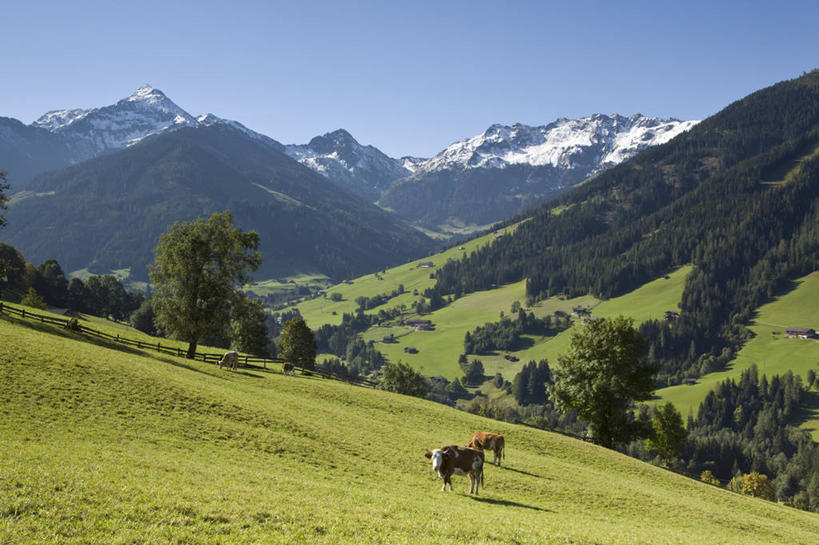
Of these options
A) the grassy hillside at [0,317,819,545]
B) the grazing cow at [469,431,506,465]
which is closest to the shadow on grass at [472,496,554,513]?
the grassy hillside at [0,317,819,545]

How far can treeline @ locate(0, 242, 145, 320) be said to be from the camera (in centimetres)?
12763

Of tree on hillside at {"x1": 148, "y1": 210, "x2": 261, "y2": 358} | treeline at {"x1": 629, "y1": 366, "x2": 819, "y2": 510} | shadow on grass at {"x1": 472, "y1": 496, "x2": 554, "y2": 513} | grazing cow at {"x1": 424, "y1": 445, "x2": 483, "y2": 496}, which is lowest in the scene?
treeline at {"x1": 629, "y1": 366, "x2": 819, "y2": 510}

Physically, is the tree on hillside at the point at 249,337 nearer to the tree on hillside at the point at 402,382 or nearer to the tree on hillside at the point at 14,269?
the tree on hillside at the point at 402,382

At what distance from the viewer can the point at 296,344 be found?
99.8m

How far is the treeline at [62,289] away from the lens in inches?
5025

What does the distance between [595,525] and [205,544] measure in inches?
745

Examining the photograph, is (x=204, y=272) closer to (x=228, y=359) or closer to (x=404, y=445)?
(x=228, y=359)

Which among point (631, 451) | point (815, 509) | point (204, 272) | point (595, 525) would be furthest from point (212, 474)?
point (631, 451)

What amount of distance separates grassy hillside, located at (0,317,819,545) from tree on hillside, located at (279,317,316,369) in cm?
4554

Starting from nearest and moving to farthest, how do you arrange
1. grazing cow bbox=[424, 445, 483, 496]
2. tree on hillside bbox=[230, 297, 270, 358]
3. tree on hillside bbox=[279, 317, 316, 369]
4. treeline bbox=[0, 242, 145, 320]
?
grazing cow bbox=[424, 445, 483, 496], tree on hillside bbox=[279, 317, 316, 369], tree on hillside bbox=[230, 297, 270, 358], treeline bbox=[0, 242, 145, 320]

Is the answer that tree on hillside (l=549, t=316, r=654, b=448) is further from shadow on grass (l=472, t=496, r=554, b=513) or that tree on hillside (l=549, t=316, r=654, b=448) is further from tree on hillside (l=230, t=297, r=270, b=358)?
tree on hillside (l=230, t=297, r=270, b=358)

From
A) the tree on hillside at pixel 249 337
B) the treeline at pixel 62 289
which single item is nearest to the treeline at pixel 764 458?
the tree on hillside at pixel 249 337

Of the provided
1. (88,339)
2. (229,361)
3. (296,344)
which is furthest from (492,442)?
(296,344)

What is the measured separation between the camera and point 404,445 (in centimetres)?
3759
